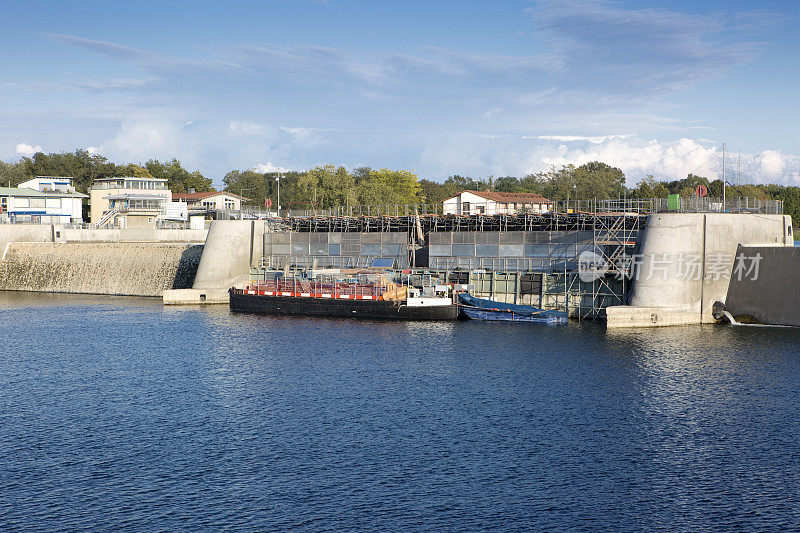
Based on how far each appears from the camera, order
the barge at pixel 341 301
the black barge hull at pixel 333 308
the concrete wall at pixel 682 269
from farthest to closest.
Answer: the barge at pixel 341 301 → the black barge hull at pixel 333 308 → the concrete wall at pixel 682 269

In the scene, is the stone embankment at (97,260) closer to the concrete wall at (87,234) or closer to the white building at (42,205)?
the concrete wall at (87,234)

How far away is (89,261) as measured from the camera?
89062mm

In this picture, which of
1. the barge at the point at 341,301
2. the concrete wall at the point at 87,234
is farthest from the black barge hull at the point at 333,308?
the concrete wall at the point at 87,234

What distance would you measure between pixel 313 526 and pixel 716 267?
42856mm

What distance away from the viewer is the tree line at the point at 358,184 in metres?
129

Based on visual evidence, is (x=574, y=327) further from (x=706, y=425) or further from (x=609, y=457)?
(x=609, y=457)

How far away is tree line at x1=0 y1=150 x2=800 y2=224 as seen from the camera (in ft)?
422

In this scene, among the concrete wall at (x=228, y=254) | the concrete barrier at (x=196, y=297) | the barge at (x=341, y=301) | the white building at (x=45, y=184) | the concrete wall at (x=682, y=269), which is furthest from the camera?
the white building at (x=45, y=184)

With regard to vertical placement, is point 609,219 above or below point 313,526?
above

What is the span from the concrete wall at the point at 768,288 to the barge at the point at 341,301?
21.0 m

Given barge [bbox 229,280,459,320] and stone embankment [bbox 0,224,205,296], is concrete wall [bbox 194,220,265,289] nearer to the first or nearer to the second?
barge [bbox 229,280,459,320]

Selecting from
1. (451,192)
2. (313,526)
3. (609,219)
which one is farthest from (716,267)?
(451,192)

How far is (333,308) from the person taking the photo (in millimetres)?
63250

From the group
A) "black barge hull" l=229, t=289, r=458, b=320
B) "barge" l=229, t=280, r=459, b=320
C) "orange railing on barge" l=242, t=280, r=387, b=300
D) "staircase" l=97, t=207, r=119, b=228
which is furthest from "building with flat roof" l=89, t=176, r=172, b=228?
"black barge hull" l=229, t=289, r=458, b=320
